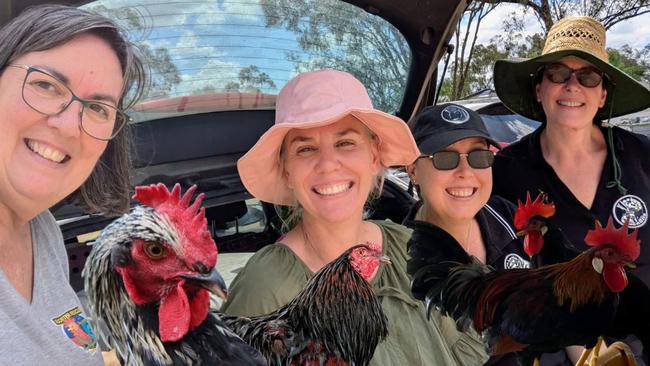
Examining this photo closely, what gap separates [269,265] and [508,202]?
44.0 inches

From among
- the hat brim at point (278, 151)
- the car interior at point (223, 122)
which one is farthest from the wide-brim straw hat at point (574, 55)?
the hat brim at point (278, 151)

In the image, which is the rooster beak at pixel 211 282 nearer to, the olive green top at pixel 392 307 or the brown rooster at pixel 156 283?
the brown rooster at pixel 156 283

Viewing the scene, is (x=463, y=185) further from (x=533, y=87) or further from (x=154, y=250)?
(x=154, y=250)

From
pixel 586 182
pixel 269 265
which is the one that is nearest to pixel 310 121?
pixel 269 265

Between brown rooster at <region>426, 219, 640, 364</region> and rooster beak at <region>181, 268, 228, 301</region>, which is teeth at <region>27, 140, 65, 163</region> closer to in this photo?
rooster beak at <region>181, 268, 228, 301</region>

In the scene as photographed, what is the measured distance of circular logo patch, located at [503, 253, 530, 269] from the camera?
1.77 meters

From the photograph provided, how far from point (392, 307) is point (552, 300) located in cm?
46

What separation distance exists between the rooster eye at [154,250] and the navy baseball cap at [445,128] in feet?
3.70

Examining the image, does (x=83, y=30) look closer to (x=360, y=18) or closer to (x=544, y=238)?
(x=544, y=238)

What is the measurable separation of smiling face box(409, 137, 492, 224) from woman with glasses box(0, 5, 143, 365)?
1094 mm

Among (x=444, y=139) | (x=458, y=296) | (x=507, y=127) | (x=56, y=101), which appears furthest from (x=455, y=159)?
(x=507, y=127)

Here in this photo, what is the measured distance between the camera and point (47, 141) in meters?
1.10

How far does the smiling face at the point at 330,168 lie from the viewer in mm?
1518

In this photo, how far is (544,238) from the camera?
5.08 ft
